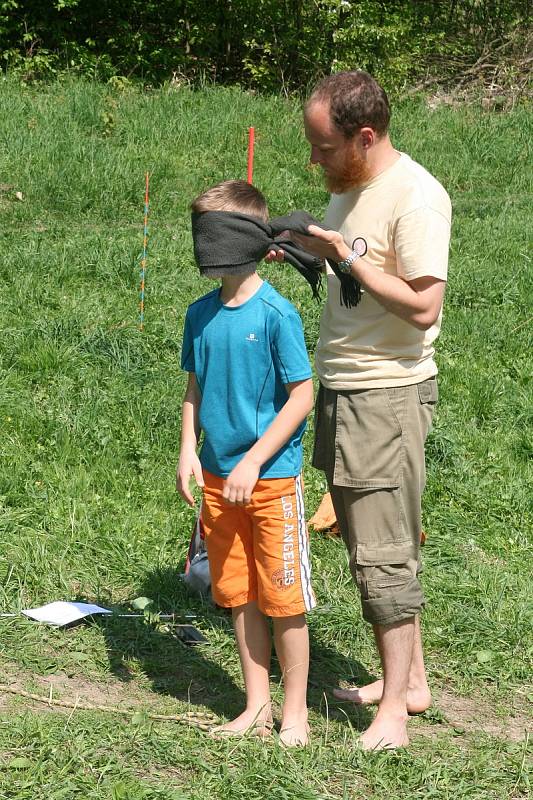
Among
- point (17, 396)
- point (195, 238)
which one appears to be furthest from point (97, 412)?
point (195, 238)

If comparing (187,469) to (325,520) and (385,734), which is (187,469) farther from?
(325,520)

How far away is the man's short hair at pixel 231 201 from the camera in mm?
3111

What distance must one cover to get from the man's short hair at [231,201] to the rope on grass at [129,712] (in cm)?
165

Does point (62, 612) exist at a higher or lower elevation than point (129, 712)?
higher

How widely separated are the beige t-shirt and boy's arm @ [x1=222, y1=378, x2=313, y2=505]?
17 centimetres

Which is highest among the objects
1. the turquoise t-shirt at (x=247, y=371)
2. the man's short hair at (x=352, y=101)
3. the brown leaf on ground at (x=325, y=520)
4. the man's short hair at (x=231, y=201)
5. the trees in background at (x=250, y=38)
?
the trees in background at (x=250, y=38)

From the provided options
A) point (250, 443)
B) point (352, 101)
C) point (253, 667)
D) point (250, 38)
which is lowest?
point (253, 667)

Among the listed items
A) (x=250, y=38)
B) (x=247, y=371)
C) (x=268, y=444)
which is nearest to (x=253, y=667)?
(x=268, y=444)

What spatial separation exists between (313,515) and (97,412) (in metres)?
1.48

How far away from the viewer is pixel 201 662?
3.93 m

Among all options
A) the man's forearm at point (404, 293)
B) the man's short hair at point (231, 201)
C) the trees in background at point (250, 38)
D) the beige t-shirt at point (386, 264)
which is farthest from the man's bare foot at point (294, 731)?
the trees in background at point (250, 38)

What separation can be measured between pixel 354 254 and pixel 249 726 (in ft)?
5.05

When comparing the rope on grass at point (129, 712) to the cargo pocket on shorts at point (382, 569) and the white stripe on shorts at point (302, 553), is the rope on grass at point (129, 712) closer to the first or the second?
the white stripe on shorts at point (302, 553)

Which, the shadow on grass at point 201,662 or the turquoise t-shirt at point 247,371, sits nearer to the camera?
the turquoise t-shirt at point 247,371
